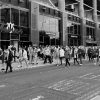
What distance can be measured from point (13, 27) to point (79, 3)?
2308cm

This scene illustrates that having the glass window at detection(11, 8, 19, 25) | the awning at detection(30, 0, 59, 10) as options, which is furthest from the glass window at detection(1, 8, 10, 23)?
the awning at detection(30, 0, 59, 10)

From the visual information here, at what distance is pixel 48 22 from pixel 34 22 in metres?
4.78

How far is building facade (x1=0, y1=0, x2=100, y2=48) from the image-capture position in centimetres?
2717

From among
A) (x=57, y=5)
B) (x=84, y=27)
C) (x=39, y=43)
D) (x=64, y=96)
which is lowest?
(x=64, y=96)

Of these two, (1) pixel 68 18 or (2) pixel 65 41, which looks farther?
(1) pixel 68 18

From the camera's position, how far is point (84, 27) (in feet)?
158

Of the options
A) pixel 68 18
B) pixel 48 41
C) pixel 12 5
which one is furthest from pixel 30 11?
pixel 68 18

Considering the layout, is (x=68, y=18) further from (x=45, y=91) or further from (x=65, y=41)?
(x=45, y=91)

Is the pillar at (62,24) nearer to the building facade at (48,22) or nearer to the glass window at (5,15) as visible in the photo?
the building facade at (48,22)

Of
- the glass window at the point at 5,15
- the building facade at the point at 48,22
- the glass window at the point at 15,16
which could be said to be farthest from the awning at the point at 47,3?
the glass window at the point at 5,15

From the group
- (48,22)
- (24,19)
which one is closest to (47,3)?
(48,22)

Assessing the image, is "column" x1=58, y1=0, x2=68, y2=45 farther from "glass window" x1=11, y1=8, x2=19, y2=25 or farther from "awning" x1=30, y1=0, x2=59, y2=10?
"glass window" x1=11, y1=8, x2=19, y2=25

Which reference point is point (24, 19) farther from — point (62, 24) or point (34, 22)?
point (62, 24)

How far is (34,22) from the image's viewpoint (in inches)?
1228
